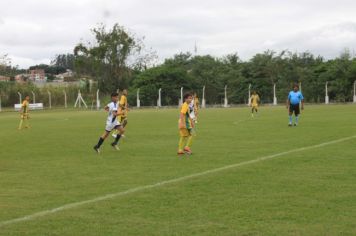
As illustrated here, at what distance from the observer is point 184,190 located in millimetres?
9094

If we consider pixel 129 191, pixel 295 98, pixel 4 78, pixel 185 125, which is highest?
pixel 4 78

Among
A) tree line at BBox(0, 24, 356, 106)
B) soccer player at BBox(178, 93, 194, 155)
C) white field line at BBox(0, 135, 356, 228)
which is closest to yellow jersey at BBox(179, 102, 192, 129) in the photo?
soccer player at BBox(178, 93, 194, 155)

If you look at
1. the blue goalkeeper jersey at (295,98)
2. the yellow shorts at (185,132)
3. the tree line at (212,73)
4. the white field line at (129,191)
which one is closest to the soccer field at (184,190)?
the white field line at (129,191)

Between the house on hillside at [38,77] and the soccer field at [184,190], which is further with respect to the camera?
the house on hillside at [38,77]

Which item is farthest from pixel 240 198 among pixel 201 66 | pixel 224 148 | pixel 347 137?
pixel 201 66

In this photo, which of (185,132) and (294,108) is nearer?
(185,132)

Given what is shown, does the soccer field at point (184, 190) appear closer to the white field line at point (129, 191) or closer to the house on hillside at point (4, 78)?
the white field line at point (129, 191)

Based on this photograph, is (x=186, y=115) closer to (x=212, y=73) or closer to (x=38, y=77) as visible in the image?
(x=212, y=73)

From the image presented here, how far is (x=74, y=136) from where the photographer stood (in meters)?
21.9

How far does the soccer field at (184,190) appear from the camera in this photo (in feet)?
22.3

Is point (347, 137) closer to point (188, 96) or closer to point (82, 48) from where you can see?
point (188, 96)

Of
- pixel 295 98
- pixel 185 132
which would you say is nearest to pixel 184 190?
pixel 185 132

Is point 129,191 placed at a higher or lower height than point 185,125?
lower

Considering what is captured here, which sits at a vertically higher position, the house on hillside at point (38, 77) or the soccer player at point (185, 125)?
the house on hillside at point (38, 77)
